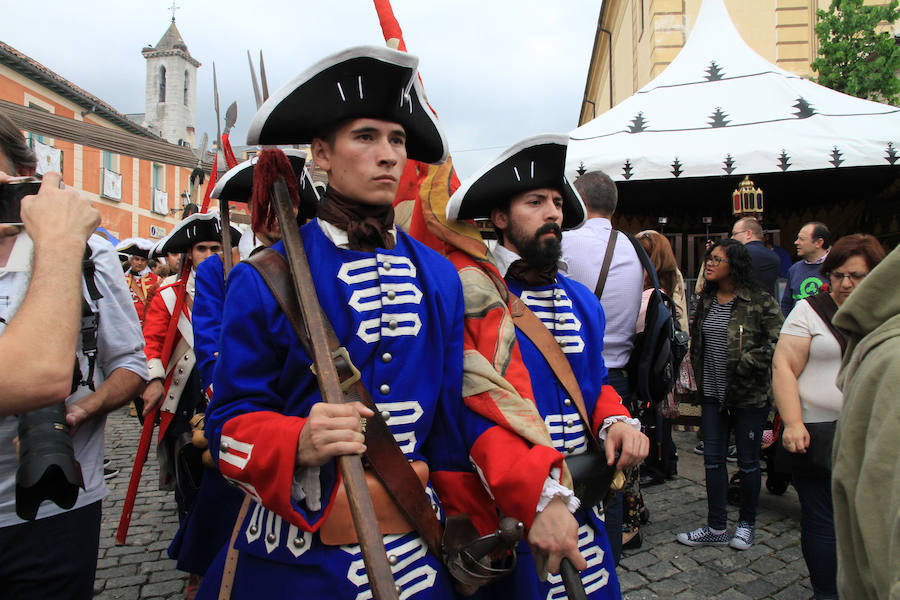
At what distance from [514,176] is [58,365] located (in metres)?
1.62

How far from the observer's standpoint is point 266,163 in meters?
1.72

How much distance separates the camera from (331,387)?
1427 millimetres

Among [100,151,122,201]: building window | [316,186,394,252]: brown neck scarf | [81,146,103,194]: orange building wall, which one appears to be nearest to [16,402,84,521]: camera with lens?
[316,186,394,252]: brown neck scarf

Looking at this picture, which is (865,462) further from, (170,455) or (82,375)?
(170,455)

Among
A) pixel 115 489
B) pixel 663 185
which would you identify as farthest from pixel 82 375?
pixel 663 185

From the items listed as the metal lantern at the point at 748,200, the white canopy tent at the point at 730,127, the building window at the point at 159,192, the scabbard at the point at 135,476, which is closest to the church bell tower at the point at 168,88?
the building window at the point at 159,192

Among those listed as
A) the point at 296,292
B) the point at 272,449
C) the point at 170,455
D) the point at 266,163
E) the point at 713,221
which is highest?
the point at 713,221

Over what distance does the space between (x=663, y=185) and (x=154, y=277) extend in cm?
826

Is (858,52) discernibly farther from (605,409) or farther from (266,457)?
(266,457)

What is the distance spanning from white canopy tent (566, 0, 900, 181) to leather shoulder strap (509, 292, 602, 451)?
5.58 m

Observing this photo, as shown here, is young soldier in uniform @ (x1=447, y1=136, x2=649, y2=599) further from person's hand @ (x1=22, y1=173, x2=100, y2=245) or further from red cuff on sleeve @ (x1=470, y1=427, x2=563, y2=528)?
person's hand @ (x1=22, y1=173, x2=100, y2=245)

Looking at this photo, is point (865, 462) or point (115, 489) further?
point (115, 489)

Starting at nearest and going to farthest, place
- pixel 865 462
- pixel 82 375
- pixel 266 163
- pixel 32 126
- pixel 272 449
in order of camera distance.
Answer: pixel 865 462 → pixel 272 449 → pixel 266 163 → pixel 82 375 → pixel 32 126

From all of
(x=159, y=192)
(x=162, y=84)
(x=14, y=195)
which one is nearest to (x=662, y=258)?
(x=14, y=195)
